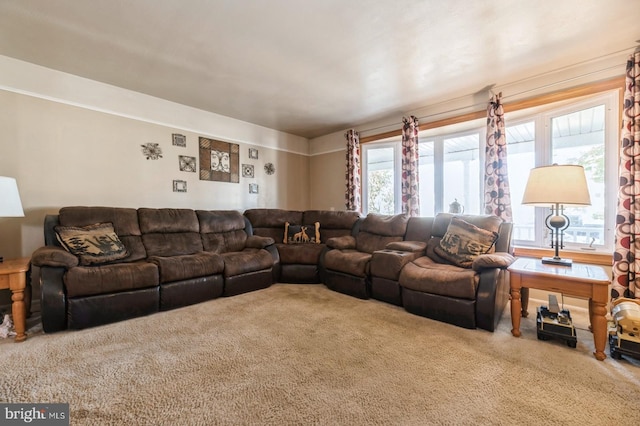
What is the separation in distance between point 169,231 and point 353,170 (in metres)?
3.10

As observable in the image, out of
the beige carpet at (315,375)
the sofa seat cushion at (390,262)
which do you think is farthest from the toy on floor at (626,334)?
the sofa seat cushion at (390,262)

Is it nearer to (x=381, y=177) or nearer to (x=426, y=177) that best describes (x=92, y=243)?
(x=381, y=177)

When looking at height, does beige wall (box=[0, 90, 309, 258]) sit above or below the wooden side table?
above

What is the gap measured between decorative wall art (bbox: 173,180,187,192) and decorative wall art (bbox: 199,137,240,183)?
0.94 feet

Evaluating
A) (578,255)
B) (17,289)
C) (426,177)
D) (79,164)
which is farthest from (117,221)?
(578,255)

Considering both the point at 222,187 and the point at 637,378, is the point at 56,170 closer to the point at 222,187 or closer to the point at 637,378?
the point at 222,187

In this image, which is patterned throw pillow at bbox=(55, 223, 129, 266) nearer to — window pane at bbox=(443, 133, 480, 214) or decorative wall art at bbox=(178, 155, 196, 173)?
decorative wall art at bbox=(178, 155, 196, 173)

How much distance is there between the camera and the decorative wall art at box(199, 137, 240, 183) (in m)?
4.40

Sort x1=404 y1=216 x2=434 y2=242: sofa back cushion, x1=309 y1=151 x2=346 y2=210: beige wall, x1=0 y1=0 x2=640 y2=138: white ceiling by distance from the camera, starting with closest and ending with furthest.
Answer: x1=0 y1=0 x2=640 y2=138: white ceiling, x1=404 y1=216 x2=434 y2=242: sofa back cushion, x1=309 y1=151 x2=346 y2=210: beige wall

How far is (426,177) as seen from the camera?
4434 mm

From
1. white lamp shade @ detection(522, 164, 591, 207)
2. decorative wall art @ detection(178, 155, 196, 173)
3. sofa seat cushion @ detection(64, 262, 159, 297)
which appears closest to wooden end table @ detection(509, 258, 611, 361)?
white lamp shade @ detection(522, 164, 591, 207)

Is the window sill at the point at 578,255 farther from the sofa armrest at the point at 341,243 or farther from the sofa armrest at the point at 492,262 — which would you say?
the sofa armrest at the point at 341,243

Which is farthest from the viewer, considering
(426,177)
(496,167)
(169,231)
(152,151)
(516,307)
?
(426,177)
